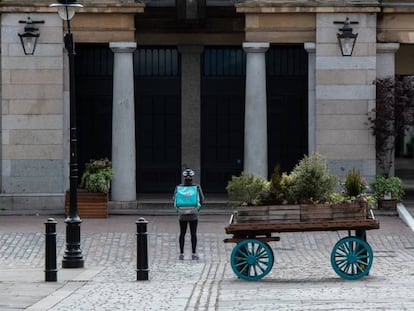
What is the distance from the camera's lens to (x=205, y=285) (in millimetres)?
16719

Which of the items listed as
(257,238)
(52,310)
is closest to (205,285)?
(257,238)

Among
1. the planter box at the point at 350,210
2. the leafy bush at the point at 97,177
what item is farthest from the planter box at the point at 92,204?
the planter box at the point at 350,210

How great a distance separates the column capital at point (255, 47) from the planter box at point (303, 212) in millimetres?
10850

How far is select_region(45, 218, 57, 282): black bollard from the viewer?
56.6 ft

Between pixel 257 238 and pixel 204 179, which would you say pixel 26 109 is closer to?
pixel 204 179

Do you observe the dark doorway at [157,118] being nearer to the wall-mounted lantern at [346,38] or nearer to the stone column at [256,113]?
the stone column at [256,113]

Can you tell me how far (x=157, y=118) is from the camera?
1240 inches

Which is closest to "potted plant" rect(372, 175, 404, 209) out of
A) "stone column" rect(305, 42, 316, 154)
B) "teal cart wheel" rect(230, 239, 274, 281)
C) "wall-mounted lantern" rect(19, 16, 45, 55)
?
"stone column" rect(305, 42, 316, 154)

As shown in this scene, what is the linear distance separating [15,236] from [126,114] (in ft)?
17.7

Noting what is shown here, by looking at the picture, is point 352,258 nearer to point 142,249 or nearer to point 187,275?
point 187,275

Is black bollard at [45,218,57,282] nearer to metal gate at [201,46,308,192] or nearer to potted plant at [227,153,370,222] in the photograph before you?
potted plant at [227,153,370,222]

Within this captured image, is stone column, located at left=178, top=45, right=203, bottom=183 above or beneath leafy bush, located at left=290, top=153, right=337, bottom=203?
above

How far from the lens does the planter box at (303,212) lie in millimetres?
17141

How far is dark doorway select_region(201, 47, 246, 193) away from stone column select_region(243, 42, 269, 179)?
3.55 meters
